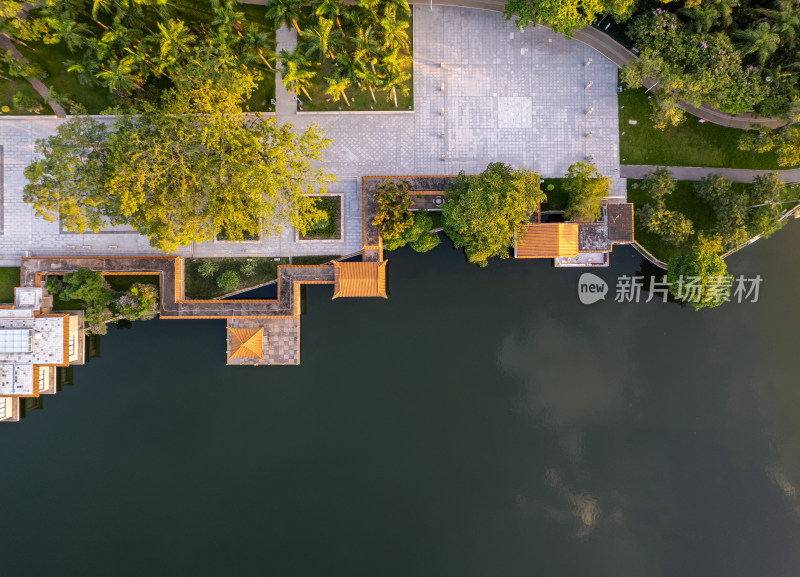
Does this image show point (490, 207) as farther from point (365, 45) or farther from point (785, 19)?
point (785, 19)

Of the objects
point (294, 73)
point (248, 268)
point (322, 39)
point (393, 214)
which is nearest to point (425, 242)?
point (393, 214)

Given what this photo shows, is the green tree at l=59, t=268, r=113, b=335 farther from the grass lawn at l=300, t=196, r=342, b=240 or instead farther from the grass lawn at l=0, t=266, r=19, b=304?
the grass lawn at l=300, t=196, r=342, b=240

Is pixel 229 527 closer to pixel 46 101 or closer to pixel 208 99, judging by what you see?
pixel 208 99

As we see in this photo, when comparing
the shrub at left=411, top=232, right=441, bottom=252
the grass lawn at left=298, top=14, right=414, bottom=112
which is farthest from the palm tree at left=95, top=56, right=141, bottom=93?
the shrub at left=411, top=232, right=441, bottom=252

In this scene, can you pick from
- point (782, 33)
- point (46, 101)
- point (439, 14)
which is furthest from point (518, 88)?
point (46, 101)

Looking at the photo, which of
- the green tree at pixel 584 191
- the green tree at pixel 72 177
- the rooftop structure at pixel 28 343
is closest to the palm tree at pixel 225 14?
the green tree at pixel 72 177

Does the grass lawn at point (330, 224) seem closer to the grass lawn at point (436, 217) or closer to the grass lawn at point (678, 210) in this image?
the grass lawn at point (436, 217)
